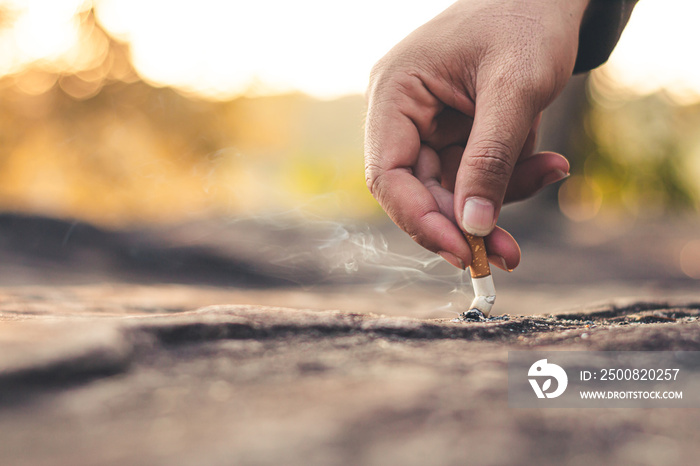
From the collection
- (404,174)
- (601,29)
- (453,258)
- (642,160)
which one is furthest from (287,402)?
(642,160)

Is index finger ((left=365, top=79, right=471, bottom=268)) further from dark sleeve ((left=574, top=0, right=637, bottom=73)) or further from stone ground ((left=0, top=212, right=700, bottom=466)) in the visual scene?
dark sleeve ((left=574, top=0, right=637, bottom=73))

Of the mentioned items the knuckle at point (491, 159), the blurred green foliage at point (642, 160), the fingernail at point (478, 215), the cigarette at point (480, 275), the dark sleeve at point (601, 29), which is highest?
the blurred green foliage at point (642, 160)

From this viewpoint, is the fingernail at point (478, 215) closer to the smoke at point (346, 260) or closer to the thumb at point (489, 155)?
the thumb at point (489, 155)

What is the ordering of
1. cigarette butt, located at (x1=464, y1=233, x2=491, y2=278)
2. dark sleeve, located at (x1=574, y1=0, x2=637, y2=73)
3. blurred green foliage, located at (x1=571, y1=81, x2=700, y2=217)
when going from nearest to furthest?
cigarette butt, located at (x1=464, y1=233, x2=491, y2=278), dark sleeve, located at (x1=574, y1=0, x2=637, y2=73), blurred green foliage, located at (x1=571, y1=81, x2=700, y2=217)

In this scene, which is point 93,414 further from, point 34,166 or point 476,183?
point 34,166

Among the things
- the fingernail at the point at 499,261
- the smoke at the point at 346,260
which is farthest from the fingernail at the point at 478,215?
the smoke at the point at 346,260

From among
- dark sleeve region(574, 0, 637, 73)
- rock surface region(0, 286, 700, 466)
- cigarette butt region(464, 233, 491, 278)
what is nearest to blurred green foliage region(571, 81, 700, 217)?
dark sleeve region(574, 0, 637, 73)

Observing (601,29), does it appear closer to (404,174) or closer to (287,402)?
(404,174)
